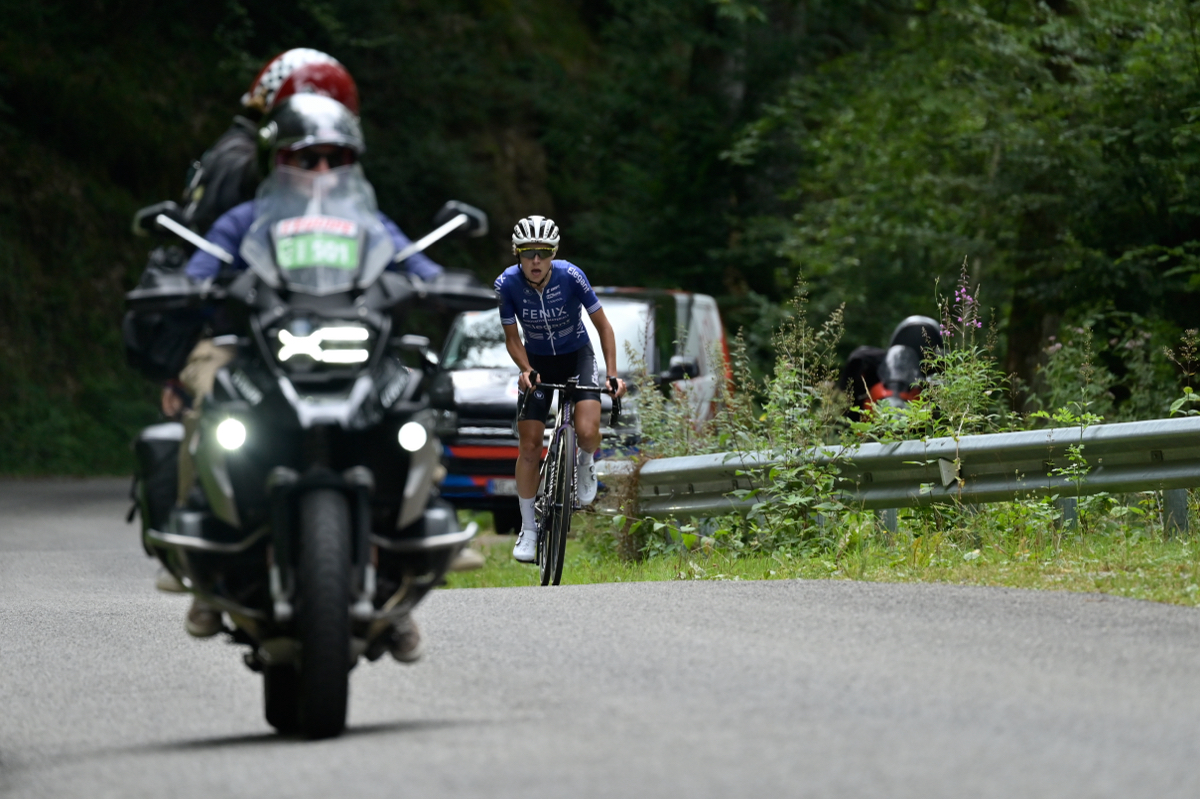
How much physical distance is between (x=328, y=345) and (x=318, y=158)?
660mm

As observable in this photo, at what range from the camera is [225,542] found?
551cm

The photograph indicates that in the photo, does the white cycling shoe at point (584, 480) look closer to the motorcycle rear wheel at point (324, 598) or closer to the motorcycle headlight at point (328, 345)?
the motorcycle headlight at point (328, 345)

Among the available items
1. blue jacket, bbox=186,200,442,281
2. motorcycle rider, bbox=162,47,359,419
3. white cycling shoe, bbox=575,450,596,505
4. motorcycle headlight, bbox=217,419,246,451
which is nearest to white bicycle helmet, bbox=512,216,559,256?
white cycling shoe, bbox=575,450,596,505

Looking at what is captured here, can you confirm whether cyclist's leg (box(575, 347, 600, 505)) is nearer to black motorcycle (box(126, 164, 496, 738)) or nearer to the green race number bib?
black motorcycle (box(126, 164, 496, 738))

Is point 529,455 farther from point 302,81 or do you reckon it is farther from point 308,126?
point 308,126

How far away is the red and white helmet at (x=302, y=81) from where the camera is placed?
5.83 metres

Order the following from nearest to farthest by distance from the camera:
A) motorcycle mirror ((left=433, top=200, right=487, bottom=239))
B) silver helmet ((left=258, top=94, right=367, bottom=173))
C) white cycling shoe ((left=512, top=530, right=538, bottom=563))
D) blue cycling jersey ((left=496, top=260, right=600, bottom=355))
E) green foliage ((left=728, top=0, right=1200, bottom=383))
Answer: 1. silver helmet ((left=258, top=94, right=367, bottom=173))
2. motorcycle mirror ((left=433, top=200, right=487, bottom=239))
3. blue cycling jersey ((left=496, top=260, right=600, bottom=355))
4. white cycling shoe ((left=512, top=530, right=538, bottom=563))
5. green foliage ((left=728, top=0, right=1200, bottom=383))

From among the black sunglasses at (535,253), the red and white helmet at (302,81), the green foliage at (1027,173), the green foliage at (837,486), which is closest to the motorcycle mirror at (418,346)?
the red and white helmet at (302,81)

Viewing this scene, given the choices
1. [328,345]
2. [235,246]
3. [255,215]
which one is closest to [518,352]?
[235,246]

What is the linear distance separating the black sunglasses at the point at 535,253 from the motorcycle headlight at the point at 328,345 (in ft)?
16.8

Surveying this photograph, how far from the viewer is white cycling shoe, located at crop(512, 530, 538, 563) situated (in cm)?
1103

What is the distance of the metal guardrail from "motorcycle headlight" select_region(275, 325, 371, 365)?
535 cm

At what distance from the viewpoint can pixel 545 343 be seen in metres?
10.9

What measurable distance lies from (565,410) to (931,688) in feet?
17.3
